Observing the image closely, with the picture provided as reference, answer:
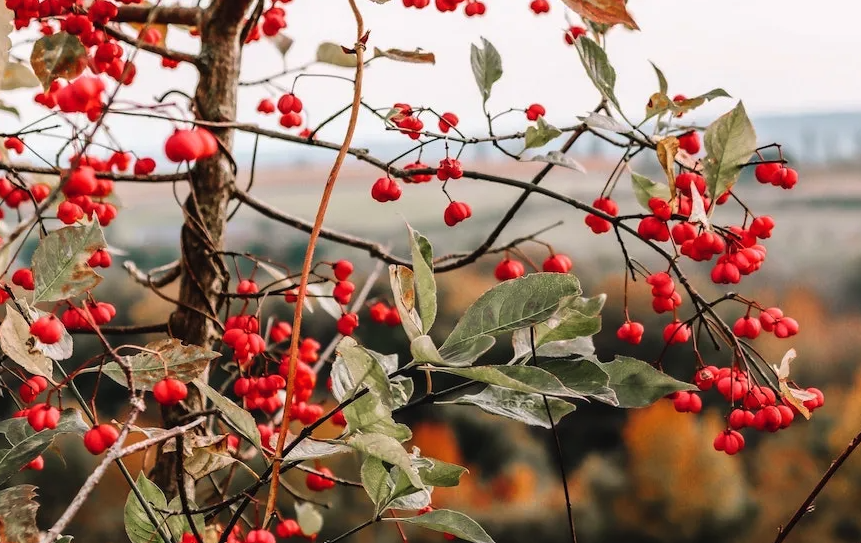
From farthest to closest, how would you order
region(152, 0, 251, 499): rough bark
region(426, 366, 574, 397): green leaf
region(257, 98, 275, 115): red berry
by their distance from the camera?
1. region(257, 98, 275, 115): red berry
2. region(152, 0, 251, 499): rough bark
3. region(426, 366, 574, 397): green leaf

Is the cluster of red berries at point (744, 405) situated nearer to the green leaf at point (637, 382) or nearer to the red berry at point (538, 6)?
the green leaf at point (637, 382)

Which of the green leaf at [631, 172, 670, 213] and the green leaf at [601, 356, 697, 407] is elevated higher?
the green leaf at [631, 172, 670, 213]

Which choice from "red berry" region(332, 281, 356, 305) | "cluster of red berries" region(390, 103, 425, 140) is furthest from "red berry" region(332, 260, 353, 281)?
"cluster of red berries" region(390, 103, 425, 140)

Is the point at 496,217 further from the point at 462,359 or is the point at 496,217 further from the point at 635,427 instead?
the point at 462,359

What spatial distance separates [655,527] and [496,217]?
0.89 m

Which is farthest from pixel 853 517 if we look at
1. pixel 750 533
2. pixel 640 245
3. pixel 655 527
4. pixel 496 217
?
pixel 496 217

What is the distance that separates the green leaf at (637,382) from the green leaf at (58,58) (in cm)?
36

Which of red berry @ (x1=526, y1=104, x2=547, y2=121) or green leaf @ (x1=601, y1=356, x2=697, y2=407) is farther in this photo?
red berry @ (x1=526, y1=104, x2=547, y2=121)

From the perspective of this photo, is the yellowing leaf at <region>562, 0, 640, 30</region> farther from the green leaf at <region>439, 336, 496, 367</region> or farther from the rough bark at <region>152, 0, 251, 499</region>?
the rough bark at <region>152, 0, 251, 499</region>

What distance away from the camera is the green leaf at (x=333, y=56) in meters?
0.67

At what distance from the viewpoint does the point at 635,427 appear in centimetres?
154

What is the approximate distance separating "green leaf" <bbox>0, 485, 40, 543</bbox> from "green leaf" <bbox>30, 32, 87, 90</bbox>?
0.24 meters

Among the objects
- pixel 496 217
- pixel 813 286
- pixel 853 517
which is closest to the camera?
pixel 853 517

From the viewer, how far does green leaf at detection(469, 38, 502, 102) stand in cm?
53
